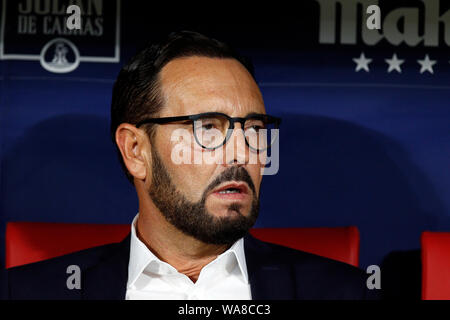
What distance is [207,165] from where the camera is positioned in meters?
1.24

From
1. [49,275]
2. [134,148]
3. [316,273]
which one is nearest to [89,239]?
[49,275]

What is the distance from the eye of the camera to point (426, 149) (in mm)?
1831

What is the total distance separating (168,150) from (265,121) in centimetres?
21

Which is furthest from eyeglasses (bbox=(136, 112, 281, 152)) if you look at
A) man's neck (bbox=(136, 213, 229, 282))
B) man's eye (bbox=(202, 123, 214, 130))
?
man's neck (bbox=(136, 213, 229, 282))

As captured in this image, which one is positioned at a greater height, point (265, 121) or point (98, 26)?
point (98, 26)

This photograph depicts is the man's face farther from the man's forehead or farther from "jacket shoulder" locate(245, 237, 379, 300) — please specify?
"jacket shoulder" locate(245, 237, 379, 300)

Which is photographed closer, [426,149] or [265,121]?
[265,121]

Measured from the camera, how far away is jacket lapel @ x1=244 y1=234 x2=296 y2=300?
128cm

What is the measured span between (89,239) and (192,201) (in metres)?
0.40

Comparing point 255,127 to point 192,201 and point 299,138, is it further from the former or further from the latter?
point 299,138

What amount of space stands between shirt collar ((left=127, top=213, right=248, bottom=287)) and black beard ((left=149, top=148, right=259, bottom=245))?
0.05 meters

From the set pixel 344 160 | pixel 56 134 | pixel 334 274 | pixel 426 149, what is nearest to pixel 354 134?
pixel 344 160
